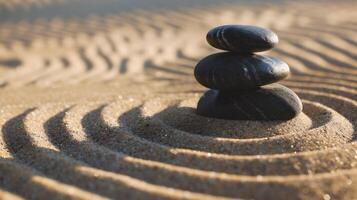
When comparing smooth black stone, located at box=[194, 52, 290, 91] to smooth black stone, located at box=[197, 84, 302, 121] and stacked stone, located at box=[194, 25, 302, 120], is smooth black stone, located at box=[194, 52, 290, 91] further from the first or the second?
smooth black stone, located at box=[197, 84, 302, 121]

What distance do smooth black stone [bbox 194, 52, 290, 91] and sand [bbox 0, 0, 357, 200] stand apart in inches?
14.0

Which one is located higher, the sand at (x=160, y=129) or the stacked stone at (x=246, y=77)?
the stacked stone at (x=246, y=77)

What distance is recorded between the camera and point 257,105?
15.3 ft

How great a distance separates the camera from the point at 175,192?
129 inches

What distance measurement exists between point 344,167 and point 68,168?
201cm

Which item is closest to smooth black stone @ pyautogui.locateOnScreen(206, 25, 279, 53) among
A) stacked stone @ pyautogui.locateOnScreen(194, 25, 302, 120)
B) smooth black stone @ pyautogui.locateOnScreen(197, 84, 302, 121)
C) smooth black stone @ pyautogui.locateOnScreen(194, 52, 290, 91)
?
stacked stone @ pyautogui.locateOnScreen(194, 25, 302, 120)

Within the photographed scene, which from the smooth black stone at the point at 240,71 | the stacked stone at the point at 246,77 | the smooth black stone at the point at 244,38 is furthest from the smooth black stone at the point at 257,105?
the smooth black stone at the point at 244,38

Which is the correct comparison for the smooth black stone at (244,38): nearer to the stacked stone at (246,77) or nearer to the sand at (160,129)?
the stacked stone at (246,77)

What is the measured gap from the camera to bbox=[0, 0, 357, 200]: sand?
11.2ft

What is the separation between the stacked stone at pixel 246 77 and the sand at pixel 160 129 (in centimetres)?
13

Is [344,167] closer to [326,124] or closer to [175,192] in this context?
[326,124]

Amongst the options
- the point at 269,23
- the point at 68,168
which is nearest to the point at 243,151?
the point at 68,168

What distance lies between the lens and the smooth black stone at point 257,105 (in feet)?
15.2

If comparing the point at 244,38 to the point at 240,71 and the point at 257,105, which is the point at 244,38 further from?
the point at 257,105
